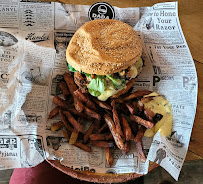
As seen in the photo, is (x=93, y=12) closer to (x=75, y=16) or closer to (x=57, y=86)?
(x=75, y=16)

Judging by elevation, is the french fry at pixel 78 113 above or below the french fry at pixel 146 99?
below

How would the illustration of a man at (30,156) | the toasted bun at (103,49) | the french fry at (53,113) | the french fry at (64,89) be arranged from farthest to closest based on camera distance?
the french fry at (64,89) < the french fry at (53,113) < the toasted bun at (103,49) < the illustration of a man at (30,156)

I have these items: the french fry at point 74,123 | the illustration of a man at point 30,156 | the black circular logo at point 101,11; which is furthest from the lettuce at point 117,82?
the illustration of a man at point 30,156

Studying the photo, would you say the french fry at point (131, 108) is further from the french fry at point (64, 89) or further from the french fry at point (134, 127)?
the french fry at point (64, 89)

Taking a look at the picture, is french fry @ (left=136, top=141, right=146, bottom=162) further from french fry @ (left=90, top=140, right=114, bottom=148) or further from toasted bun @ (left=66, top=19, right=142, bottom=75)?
toasted bun @ (left=66, top=19, right=142, bottom=75)

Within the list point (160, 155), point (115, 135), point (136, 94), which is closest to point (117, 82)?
point (136, 94)

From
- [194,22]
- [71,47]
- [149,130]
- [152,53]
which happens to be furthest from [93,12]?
[149,130]

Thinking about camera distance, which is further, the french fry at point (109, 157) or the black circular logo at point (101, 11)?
the black circular logo at point (101, 11)

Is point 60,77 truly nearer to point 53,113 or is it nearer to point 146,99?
point 53,113
